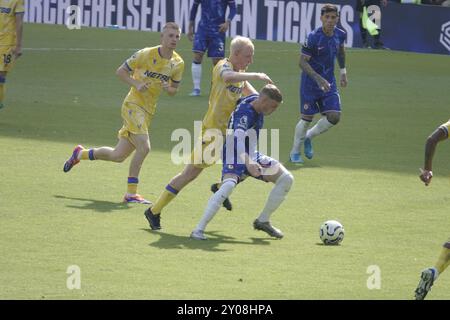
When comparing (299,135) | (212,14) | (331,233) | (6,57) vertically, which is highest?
(212,14)

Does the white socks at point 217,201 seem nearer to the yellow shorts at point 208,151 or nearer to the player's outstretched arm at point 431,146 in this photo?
the yellow shorts at point 208,151

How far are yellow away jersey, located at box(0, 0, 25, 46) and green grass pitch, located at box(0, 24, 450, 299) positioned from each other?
1.33 m

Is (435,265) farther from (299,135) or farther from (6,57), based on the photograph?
(6,57)

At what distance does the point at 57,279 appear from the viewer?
9.53 meters

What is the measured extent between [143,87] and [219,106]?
49.2 inches

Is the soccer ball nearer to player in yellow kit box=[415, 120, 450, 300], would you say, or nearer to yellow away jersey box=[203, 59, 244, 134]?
yellow away jersey box=[203, 59, 244, 134]

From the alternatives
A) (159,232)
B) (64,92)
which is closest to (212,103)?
(159,232)

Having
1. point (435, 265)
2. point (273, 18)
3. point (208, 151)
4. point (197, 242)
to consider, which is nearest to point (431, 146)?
point (435, 265)

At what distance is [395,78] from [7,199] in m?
14.0

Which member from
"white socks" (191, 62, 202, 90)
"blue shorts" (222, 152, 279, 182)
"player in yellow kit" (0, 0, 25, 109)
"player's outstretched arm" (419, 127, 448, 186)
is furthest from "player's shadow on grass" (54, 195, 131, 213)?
"white socks" (191, 62, 202, 90)

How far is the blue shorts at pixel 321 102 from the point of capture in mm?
15938

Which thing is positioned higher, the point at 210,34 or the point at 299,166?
the point at 210,34

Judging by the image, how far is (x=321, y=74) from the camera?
15922mm
